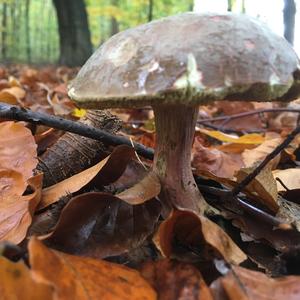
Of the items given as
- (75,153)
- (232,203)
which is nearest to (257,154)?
(232,203)

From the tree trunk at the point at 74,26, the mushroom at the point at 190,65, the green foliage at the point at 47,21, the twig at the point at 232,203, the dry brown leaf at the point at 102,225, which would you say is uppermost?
the mushroom at the point at 190,65

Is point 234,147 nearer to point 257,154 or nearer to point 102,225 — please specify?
point 257,154

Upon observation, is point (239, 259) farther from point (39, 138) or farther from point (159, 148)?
point (39, 138)

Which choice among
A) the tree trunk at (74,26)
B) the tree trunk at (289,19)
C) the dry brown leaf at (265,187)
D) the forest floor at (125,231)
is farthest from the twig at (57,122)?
the tree trunk at (74,26)

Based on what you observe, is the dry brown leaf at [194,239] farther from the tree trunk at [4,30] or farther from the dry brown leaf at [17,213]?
the tree trunk at [4,30]

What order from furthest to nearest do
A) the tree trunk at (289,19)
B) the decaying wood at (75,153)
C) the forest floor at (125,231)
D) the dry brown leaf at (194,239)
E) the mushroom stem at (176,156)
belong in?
the tree trunk at (289,19) → the decaying wood at (75,153) → the mushroom stem at (176,156) → the dry brown leaf at (194,239) → the forest floor at (125,231)

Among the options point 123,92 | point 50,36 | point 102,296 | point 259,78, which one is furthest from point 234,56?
point 50,36

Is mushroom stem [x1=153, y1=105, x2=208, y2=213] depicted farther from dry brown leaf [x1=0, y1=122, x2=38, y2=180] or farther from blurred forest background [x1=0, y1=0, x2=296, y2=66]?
blurred forest background [x1=0, y1=0, x2=296, y2=66]

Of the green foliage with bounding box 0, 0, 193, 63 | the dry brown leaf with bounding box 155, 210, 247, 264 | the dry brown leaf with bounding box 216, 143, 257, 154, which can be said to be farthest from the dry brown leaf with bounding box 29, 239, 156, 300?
the green foliage with bounding box 0, 0, 193, 63
